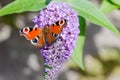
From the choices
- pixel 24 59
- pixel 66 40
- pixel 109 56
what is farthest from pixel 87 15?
pixel 109 56

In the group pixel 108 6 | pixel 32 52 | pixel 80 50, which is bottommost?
pixel 32 52

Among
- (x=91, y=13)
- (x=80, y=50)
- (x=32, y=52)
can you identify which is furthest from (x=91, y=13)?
(x=32, y=52)

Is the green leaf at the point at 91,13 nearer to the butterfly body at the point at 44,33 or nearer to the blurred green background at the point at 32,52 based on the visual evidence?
the butterfly body at the point at 44,33

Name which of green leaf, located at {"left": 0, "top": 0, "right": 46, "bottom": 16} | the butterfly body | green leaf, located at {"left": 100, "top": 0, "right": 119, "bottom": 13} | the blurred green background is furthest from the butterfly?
the blurred green background

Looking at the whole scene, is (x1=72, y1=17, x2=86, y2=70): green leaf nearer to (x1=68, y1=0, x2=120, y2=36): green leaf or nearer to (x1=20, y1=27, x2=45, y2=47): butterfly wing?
(x1=68, y1=0, x2=120, y2=36): green leaf

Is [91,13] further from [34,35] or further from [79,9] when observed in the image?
[34,35]

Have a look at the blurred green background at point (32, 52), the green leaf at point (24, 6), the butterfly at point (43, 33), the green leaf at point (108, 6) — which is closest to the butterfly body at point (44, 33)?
the butterfly at point (43, 33)

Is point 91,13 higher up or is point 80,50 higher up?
point 91,13
